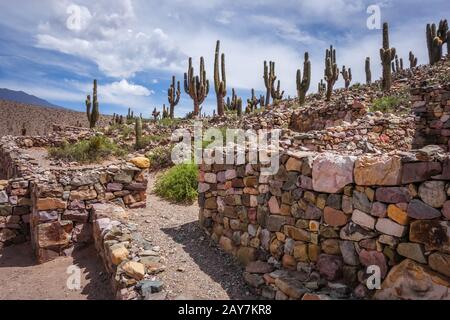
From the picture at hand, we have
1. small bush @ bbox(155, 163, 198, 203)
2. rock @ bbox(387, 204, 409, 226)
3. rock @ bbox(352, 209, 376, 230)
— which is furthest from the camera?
small bush @ bbox(155, 163, 198, 203)

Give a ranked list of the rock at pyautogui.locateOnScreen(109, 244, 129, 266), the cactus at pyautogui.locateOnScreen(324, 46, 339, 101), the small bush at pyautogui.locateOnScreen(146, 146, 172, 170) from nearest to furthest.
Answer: the rock at pyautogui.locateOnScreen(109, 244, 129, 266) → the small bush at pyautogui.locateOnScreen(146, 146, 172, 170) → the cactus at pyautogui.locateOnScreen(324, 46, 339, 101)

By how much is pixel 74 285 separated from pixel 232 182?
2823 millimetres

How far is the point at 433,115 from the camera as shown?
Answer: 7953 millimetres

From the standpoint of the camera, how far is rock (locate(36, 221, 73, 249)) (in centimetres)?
548

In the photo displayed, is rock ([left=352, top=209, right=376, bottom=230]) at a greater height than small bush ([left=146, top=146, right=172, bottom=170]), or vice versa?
small bush ([left=146, top=146, right=172, bottom=170])

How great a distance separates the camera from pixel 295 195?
12.4ft

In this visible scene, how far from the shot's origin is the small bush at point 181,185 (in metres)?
7.39

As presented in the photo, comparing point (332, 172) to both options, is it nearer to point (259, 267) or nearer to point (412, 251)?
point (412, 251)

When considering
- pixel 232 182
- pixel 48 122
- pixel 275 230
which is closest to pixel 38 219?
pixel 232 182

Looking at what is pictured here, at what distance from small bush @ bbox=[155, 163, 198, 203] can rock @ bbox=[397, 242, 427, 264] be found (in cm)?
515

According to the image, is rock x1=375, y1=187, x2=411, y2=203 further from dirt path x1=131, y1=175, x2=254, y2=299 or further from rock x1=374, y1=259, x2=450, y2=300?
dirt path x1=131, y1=175, x2=254, y2=299

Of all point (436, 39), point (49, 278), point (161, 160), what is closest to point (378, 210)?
point (49, 278)

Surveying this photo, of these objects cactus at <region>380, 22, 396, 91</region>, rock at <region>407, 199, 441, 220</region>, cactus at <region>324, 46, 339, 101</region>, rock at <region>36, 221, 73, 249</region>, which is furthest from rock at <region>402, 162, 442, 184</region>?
cactus at <region>324, 46, 339, 101</region>

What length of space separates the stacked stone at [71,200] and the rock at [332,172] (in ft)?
13.4
